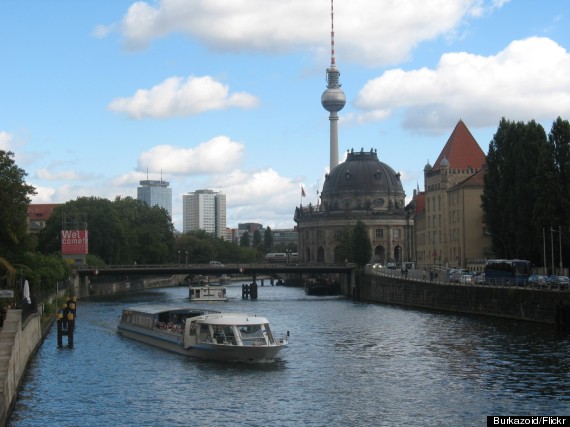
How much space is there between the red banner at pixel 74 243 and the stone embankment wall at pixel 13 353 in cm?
8590

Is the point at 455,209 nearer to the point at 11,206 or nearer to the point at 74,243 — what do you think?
the point at 74,243

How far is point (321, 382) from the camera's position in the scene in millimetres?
56562

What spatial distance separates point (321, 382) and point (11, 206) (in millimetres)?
42004

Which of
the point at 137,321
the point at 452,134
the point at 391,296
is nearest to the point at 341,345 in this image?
the point at 137,321

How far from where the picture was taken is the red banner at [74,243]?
156375 millimetres

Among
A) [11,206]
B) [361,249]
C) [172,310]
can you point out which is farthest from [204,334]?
[361,249]

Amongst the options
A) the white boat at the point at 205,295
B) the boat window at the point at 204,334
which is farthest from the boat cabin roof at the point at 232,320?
the white boat at the point at 205,295

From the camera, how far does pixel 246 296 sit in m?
164

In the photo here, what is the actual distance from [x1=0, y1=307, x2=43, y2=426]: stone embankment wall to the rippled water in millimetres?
1079

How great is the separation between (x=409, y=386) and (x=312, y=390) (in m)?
5.29

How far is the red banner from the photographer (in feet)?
513

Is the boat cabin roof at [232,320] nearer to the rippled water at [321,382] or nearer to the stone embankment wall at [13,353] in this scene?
the rippled water at [321,382]

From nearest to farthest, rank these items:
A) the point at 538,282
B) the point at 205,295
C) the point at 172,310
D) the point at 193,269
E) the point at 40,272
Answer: the point at 172,310, the point at 538,282, the point at 40,272, the point at 205,295, the point at 193,269

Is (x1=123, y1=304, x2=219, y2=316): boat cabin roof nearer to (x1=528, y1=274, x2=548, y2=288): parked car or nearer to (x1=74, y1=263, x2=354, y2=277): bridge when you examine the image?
(x1=528, y1=274, x2=548, y2=288): parked car
